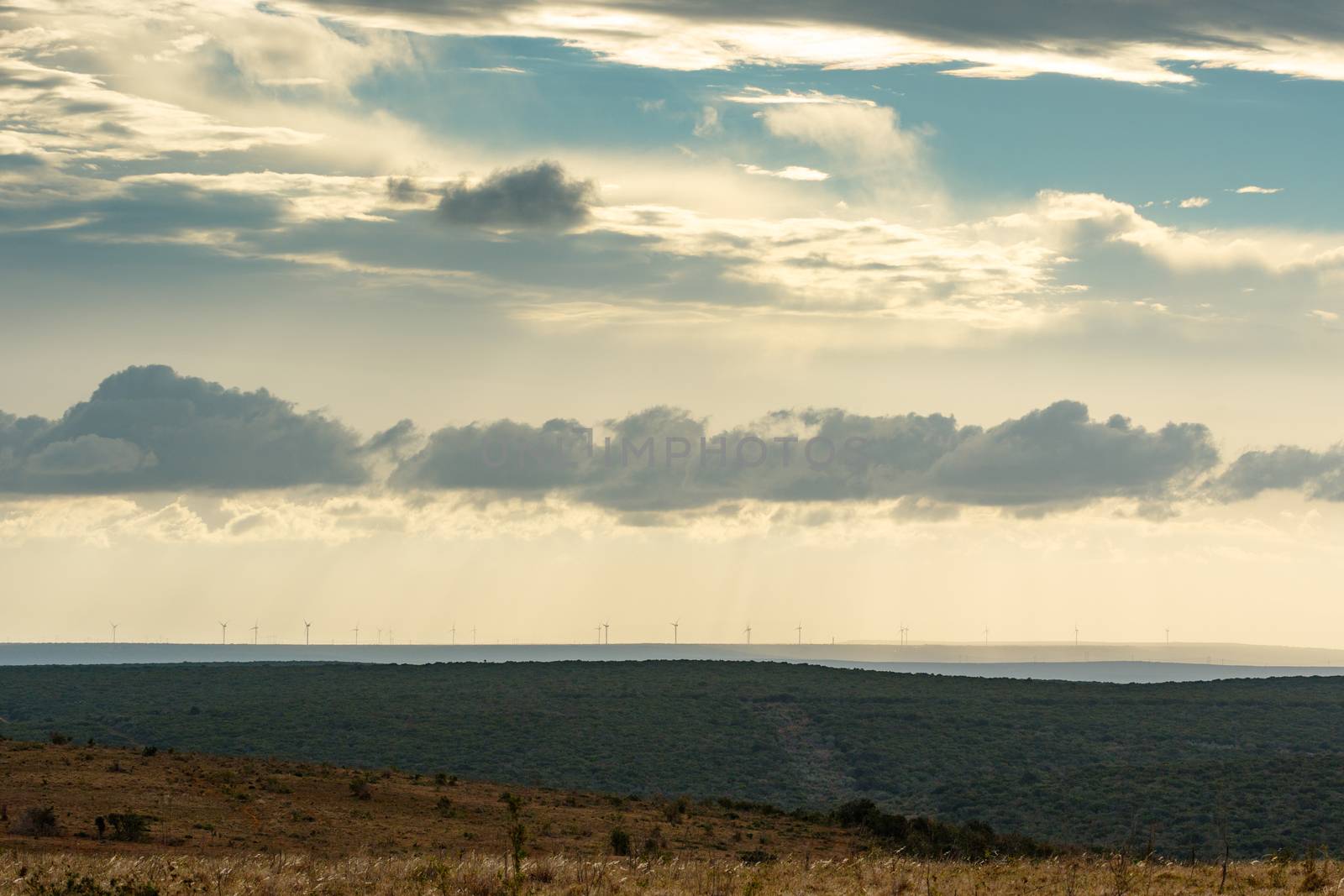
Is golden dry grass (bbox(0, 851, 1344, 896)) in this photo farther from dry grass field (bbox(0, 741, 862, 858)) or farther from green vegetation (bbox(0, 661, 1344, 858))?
green vegetation (bbox(0, 661, 1344, 858))

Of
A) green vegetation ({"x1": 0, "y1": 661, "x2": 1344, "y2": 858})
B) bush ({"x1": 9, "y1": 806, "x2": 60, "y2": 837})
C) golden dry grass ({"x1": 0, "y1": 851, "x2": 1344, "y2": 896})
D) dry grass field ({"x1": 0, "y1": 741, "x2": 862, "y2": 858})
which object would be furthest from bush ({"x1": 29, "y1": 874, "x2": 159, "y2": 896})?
green vegetation ({"x1": 0, "y1": 661, "x2": 1344, "y2": 858})

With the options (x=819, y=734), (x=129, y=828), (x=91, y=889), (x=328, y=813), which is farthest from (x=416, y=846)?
(x=819, y=734)

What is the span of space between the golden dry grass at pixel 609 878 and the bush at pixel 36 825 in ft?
28.4

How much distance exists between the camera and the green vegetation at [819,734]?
295 ft

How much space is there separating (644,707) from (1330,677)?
81763 millimetres

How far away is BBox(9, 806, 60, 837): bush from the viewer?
144 feet

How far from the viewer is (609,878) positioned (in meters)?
30.9

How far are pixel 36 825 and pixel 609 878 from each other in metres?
22.0

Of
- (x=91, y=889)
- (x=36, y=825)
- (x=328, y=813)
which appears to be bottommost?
(x=328, y=813)

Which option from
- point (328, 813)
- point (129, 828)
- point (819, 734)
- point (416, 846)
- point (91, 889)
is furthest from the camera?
point (819, 734)

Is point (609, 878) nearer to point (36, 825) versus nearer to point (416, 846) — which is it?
point (416, 846)

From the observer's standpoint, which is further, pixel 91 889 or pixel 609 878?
pixel 609 878

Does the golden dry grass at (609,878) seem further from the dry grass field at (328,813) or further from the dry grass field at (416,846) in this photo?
the dry grass field at (328,813)

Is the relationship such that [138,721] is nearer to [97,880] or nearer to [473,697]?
[473,697]
